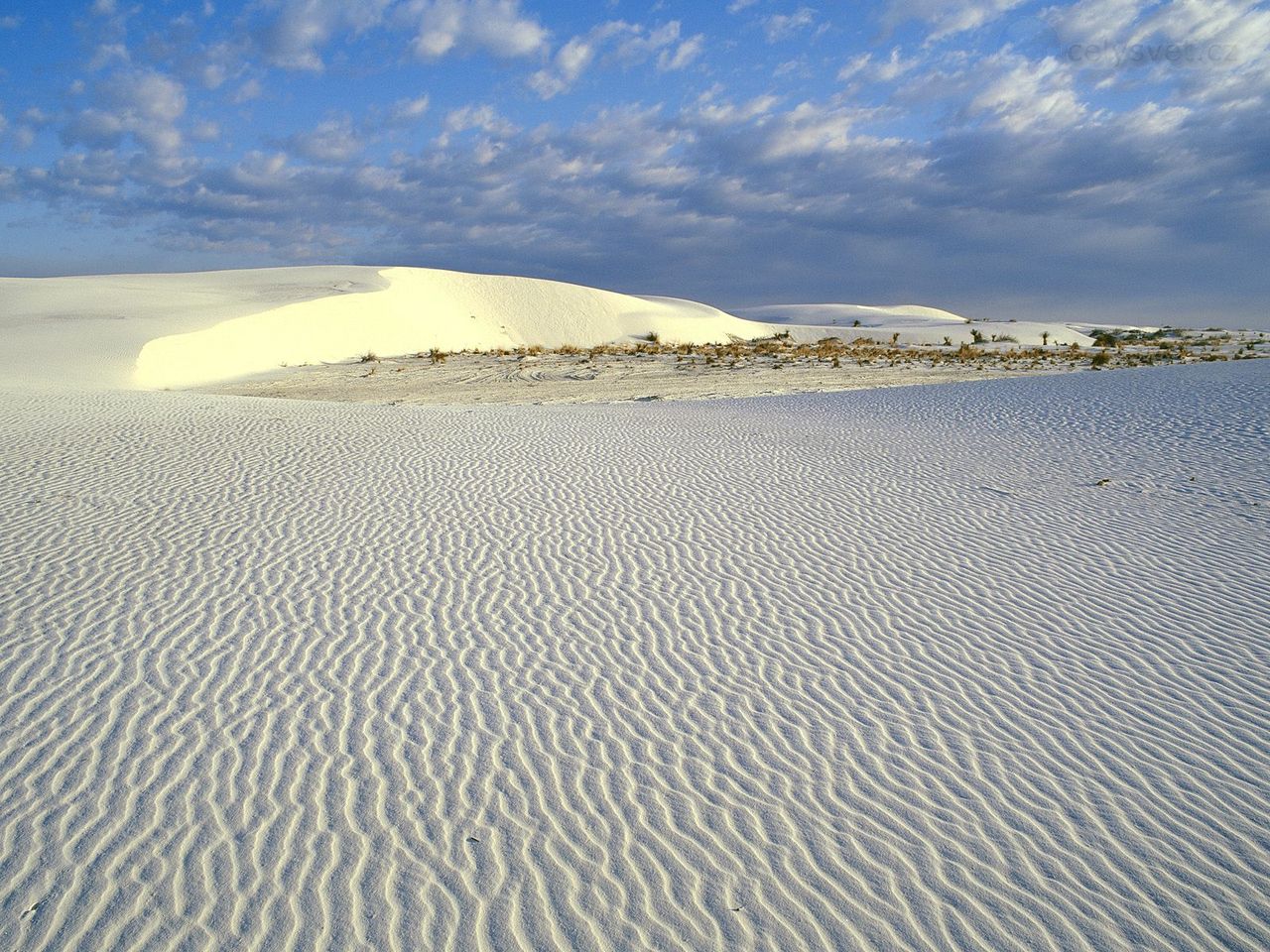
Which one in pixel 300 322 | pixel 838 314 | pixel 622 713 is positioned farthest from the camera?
pixel 838 314

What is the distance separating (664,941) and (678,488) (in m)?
6.71

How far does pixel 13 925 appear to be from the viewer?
109 inches

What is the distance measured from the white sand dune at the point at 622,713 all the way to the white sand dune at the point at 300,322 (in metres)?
14.7

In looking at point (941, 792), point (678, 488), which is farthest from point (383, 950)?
point (678, 488)

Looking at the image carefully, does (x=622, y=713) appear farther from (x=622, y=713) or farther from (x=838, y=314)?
(x=838, y=314)

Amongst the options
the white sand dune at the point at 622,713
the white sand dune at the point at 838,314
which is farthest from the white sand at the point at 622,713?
the white sand dune at the point at 838,314

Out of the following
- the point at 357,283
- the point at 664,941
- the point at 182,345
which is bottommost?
the point at 664,941

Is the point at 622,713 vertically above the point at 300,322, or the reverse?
the point at 300,322

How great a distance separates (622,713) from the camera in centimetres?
433

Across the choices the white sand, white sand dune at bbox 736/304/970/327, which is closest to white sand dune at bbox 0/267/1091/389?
Result: white sand dune at bbox 736/304/970/327

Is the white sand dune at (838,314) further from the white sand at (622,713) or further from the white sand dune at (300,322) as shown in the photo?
the white sand at (622,713)

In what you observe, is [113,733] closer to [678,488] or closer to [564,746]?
[564,746]

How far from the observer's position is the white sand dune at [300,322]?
2314 centimetres

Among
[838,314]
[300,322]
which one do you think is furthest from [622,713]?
[838,314]
